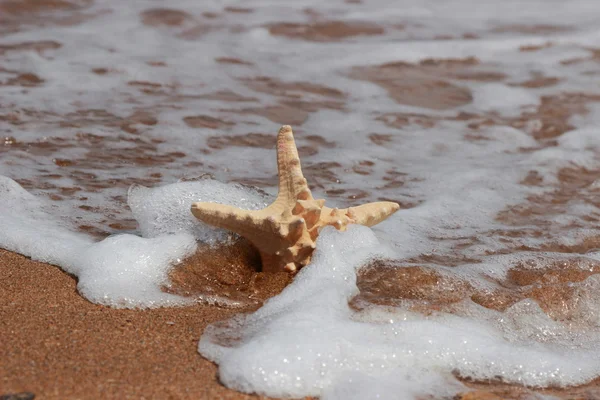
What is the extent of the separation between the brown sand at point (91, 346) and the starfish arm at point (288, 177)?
1.70 ft

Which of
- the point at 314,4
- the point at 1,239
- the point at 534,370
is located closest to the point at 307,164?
the point at 1,239

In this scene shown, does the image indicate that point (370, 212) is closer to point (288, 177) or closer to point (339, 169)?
point (288, 177)

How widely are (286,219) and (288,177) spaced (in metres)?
0.20

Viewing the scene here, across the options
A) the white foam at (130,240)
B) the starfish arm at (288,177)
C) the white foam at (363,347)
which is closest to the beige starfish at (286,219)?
the starfish arm at (288,177)

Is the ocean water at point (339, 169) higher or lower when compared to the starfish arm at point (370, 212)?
lower

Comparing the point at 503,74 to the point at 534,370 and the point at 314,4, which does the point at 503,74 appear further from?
the point at 534,370

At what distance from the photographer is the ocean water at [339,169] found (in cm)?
271

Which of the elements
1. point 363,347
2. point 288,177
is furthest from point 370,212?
point 363,347

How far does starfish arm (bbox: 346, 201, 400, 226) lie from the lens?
10.5 feet

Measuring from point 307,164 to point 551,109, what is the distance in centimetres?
261

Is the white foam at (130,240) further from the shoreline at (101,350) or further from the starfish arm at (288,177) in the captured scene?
the starfish arm at (288,177)

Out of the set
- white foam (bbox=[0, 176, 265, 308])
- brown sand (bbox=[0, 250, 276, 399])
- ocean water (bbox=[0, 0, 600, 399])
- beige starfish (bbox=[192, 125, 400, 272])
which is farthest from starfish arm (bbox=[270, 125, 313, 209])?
brown sand (bbox=[0, 250, 276, 399])

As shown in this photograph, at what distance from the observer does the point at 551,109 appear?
6336mm

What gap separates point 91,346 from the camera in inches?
99.0
